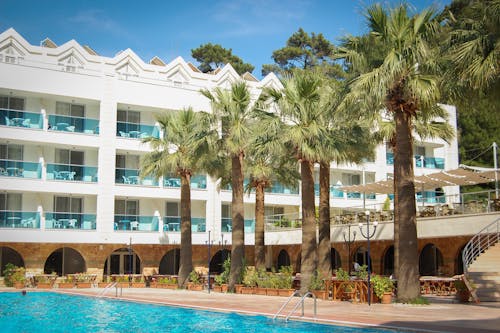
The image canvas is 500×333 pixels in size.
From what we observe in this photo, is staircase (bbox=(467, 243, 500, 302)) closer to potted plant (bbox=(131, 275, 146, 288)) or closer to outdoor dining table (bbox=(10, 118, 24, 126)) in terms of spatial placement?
potted plant (bbox=(131, 275, 146, 288))

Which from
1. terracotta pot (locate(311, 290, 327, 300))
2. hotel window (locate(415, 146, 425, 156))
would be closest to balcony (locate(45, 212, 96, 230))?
terracotta pot (locate(311, 290, 327, 300))

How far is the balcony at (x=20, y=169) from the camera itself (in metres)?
37.5

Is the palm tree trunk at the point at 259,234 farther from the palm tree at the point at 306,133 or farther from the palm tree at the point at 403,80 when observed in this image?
the palm tree at the point at 403,80

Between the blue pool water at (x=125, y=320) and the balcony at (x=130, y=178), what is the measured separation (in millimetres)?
15350

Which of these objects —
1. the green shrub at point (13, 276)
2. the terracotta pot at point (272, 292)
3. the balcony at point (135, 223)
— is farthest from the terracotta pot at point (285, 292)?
the green shrub at point (13, 276)

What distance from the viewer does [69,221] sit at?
38.6 meters

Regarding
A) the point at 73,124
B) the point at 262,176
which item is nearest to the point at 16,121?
the point at 73,124

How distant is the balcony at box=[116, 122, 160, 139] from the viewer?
4162cm

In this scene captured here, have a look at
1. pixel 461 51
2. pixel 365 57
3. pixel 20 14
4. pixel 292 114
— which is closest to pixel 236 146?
pixel 292 114

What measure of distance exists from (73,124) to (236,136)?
15411mm

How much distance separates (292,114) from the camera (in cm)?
2584

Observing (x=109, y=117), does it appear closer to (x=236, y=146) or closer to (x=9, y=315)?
(x=236, y=146)

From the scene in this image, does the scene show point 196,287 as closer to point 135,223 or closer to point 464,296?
point 135,223

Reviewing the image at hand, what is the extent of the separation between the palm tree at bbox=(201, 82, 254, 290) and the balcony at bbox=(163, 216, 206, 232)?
42.8 feet
